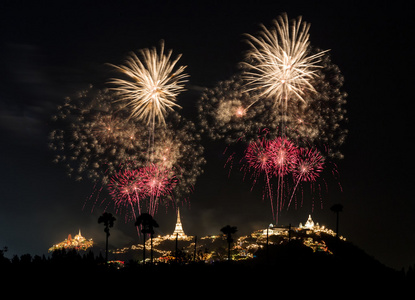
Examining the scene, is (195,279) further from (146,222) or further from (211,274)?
(146,222)

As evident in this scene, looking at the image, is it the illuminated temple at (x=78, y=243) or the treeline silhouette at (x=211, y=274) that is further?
the illuminated temple at (x=78, y=243)

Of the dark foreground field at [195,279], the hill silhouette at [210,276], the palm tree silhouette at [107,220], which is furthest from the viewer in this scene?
the palm tree silhouette at [107,220]

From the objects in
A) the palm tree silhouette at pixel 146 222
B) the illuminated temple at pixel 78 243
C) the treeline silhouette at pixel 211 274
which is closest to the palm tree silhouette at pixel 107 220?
the palm tree silhouette at pixel 146 222

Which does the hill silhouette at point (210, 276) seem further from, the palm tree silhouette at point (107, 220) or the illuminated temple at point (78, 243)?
the illuminated temple at point (78, 243)

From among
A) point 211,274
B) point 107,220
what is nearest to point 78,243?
point 107,220

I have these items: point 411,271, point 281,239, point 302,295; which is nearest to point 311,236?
point 281,239

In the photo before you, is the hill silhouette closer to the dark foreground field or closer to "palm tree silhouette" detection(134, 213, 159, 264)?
the dark foreground field

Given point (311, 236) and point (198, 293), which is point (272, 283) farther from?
point (311, 236)

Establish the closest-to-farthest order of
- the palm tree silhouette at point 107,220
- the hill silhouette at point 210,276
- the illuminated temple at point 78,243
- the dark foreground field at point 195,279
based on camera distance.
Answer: the dark foreground field at point 195,279, the hill silhouette at point 210,276, the palm tree silhouette at point 107,220, the illuminated temple at point 78,243

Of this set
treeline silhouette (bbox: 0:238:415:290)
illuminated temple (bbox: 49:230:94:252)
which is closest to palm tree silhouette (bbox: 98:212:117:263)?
treeline silhouette (bbox: 0:238:415:290)

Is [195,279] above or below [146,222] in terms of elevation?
below

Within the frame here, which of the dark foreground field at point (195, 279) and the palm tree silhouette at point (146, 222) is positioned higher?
the palm tree silhouette at point (146, 222)
